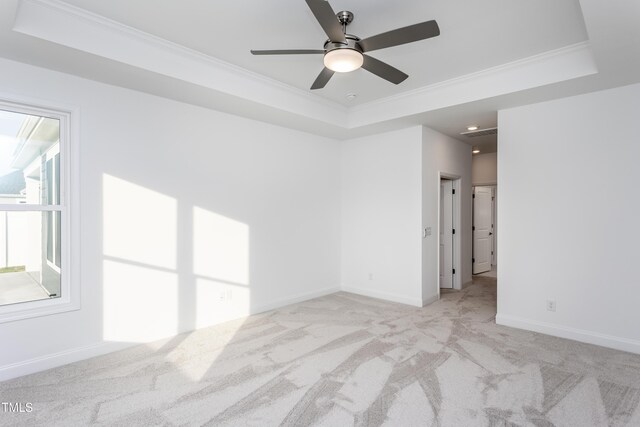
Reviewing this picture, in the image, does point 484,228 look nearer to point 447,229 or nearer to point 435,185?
point 447,229

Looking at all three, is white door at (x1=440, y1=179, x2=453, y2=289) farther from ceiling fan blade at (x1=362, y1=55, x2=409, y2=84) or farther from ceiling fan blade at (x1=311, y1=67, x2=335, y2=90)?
ceiling fan blade at (x1=311, y1=67, x2=335, y2=90)

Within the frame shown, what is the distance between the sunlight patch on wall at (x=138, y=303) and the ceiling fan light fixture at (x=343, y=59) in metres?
2.75

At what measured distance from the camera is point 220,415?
7.71ft

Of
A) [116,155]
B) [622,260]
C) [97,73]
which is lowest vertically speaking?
[622,260]

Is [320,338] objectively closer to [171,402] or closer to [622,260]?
[171,402]

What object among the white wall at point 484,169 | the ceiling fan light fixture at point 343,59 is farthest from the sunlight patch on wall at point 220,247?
the white wall at point 484,169

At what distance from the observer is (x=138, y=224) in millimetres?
3586

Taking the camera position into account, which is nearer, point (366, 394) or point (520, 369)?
point (366, 394)

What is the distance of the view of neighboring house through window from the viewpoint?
3004 millimetres

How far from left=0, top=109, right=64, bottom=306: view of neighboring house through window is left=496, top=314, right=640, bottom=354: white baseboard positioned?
482 cm

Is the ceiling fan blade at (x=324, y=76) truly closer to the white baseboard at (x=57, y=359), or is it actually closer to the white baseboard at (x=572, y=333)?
the white baseboard at (x=57, y=359)

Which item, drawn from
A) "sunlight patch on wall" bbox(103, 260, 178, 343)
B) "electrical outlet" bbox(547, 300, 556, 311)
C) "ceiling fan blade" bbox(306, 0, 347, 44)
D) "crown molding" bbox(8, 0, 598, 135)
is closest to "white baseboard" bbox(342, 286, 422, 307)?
"electrical outlet" bbox(547, 300, 556, 311)

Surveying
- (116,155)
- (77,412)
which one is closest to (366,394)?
(77,412)

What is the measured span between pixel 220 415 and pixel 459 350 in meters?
2.31
